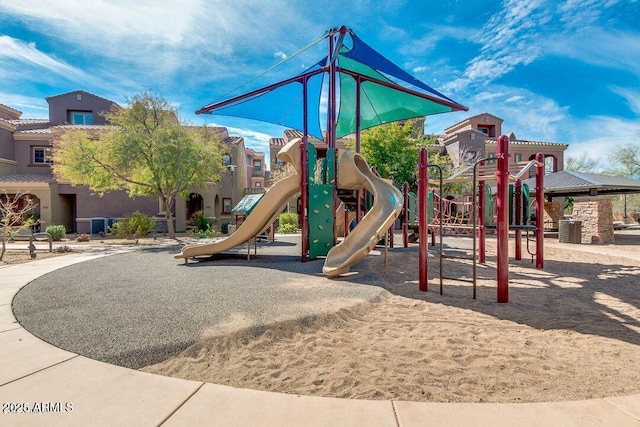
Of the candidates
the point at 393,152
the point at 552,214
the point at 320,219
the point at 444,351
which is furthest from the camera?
the point at 393,152

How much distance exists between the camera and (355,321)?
453 centimetres

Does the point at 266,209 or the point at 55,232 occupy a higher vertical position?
the point at 266,209

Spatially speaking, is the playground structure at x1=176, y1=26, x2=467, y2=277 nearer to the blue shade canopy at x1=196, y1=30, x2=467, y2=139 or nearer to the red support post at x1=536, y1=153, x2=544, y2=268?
the blue shade canopy at x1=196, y1=30, x2=467, y2=139

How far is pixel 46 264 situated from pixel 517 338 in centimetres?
1197

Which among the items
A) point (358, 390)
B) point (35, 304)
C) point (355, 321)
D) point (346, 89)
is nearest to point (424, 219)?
point (355, 321)

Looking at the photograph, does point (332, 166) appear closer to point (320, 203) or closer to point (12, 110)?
point (320, 203)

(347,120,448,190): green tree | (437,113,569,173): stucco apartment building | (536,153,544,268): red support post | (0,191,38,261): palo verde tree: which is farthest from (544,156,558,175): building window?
(0,191,38,261): palo verde tree

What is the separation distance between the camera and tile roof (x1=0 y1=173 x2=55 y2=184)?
2152cm

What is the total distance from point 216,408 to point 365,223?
5.78m

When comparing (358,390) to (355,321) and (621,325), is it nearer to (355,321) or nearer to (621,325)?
(355,321)

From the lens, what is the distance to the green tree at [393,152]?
2262 cm

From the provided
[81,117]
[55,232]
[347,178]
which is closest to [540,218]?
[347,178]

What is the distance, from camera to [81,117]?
26.2m

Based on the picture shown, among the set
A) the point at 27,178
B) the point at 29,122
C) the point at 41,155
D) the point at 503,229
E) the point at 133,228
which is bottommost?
the point at 133,228
